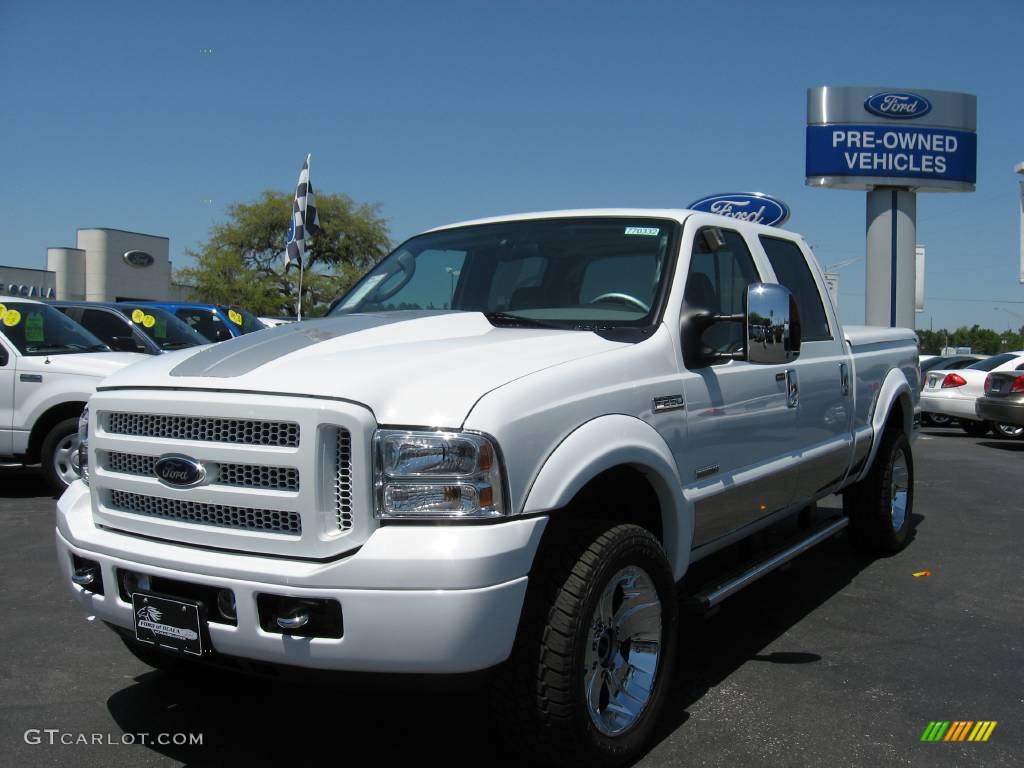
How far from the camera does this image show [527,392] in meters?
2.83

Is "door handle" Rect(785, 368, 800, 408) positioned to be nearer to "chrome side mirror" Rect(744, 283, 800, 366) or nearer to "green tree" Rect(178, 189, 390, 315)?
"chrome side mirror" Rect(744, 283, 800, 366)

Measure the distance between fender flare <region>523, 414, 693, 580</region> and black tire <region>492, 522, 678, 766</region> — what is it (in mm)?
178

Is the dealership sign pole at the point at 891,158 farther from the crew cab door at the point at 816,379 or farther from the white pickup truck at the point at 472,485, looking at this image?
the white pickup truck at the point at 472,485

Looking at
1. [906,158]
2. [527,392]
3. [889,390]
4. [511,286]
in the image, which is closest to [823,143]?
[906,158]

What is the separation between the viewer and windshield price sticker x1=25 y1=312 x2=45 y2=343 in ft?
27.9

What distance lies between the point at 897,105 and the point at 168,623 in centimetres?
2268

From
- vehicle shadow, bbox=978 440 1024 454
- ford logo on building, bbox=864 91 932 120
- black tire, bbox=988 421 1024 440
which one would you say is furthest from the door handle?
ford logo on building, bbox=864 91 932 120

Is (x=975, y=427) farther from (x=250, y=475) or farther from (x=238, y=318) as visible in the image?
(x=250, y=475)

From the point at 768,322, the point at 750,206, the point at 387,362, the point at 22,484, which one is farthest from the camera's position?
the point at 750,206

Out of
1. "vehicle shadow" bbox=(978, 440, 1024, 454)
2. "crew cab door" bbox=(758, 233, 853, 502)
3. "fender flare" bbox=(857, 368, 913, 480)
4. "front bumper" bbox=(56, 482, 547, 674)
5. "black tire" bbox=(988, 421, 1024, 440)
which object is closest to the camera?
"front bumper" bbox=(56, 482, 547, 674)

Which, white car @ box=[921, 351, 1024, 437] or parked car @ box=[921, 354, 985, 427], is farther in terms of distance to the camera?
parked car @ box=[921, 354, 985, 427]

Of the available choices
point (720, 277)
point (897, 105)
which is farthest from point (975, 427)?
point (720, 277)

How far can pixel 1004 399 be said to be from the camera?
44.7 ft

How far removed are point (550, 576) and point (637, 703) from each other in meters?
0.68
